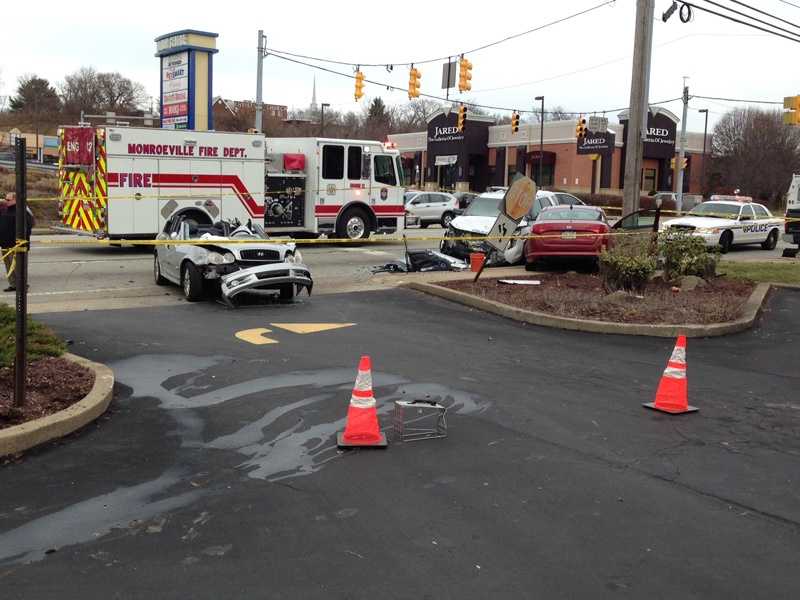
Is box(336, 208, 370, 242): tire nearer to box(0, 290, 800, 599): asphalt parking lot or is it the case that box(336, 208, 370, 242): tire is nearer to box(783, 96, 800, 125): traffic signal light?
box(783, 96, 800, 125): traffic signal light

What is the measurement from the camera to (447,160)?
230ft

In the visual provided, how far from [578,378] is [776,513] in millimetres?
3637

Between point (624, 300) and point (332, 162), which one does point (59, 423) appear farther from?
point (332, 162)

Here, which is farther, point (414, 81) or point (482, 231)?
point (414, 81)

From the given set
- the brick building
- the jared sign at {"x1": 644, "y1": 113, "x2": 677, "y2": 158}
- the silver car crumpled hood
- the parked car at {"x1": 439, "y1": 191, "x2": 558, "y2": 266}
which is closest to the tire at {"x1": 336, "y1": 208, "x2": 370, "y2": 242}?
the parked car at {"x1": 439, "y1": 191, "x2": 558, "y2": 266}

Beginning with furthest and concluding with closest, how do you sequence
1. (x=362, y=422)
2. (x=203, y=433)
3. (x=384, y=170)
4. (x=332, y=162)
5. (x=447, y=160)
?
(x=447, y=160) < (x=384, y=170) < (x=332, y=162) < (x=203, y=433) < (x=362, y=422)

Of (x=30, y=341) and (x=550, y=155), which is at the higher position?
(x=550, y=155)

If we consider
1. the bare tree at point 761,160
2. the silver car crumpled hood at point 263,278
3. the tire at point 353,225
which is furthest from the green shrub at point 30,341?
the bare tree at point 761,160

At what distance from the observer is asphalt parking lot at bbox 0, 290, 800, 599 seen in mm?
4219

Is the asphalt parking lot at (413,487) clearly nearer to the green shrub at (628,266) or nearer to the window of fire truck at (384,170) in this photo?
the green shrub at (628,266)

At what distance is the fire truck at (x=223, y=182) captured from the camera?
20016mm

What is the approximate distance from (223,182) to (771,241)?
18.3m

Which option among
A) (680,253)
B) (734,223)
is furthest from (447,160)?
(680,253)

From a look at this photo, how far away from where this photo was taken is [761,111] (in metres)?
75.2
